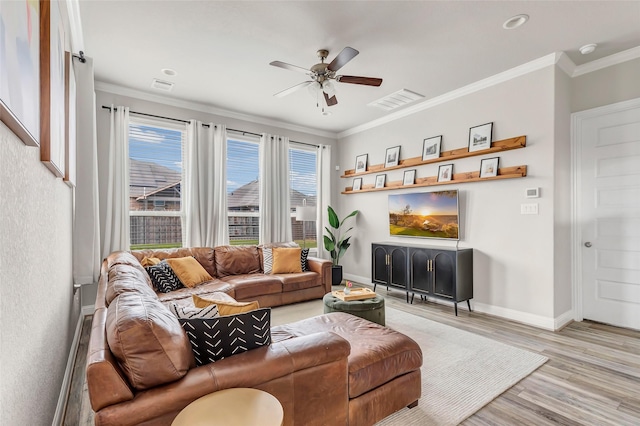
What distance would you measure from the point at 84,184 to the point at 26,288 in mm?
2358

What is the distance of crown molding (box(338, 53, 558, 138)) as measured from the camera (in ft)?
11.4

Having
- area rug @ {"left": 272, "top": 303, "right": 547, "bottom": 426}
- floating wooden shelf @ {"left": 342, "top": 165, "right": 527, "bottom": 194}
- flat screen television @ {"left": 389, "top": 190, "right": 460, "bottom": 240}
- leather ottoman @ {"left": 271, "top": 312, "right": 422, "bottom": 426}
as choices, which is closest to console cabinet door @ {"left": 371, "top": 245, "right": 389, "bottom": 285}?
flat screen television @ {"left": 389, "top": 190, "right": 460, "bottom": 240}

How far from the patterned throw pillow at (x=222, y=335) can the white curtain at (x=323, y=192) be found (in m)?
4.50

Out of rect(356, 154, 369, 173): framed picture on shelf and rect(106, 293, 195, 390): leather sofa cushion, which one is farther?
rect(356, 154, 369, 173): framed picture on shelf

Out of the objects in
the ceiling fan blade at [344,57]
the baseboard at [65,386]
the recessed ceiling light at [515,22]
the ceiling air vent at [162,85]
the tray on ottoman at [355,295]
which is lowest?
the baseboard at [65,386]

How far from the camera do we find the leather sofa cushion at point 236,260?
174 inches

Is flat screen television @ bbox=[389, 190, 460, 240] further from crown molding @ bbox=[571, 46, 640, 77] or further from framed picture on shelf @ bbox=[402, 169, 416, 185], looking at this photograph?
crown molding @ bbox=[571, 46, 640, 77]

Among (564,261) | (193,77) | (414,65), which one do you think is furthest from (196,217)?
(564,261)

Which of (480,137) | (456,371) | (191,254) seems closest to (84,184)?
(191,254)

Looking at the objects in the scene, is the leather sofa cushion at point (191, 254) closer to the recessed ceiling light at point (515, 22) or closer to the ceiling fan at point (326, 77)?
the ceiling fan at point (326, 77)

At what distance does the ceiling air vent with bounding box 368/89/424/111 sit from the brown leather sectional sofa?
10.6ft

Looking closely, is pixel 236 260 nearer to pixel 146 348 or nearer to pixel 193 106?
pixel 193 106

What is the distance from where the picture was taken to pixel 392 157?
5.22 meters

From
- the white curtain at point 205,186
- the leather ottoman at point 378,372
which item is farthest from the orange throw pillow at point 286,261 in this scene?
the leather ottoman at point 378,372
